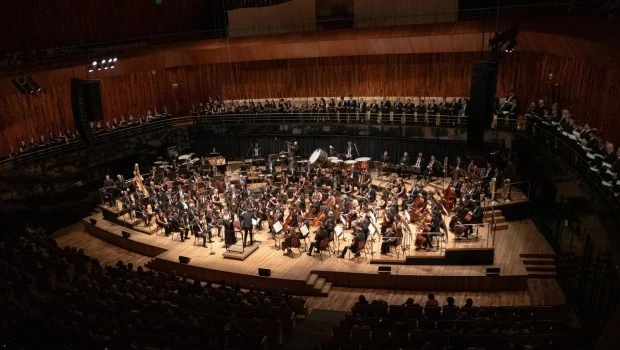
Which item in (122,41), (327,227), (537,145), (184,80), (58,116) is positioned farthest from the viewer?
(184,80)

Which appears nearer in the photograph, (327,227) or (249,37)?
(327,227)

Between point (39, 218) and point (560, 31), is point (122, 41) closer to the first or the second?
point (39, 218)

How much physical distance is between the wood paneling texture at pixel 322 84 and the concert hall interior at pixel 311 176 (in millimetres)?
71

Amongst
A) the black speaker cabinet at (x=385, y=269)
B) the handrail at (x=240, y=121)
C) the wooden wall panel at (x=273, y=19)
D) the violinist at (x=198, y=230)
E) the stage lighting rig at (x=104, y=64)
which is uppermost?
the wooden wall panel at (x=273, y=19)

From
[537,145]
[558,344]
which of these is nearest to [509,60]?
[537,145]

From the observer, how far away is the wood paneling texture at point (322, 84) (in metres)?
12.2

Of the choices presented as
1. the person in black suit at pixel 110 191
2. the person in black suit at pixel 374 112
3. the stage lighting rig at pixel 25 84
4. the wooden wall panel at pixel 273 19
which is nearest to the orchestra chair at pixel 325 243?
the person in black suit at pixel 374 112

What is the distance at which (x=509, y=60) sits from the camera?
15125 millimetres

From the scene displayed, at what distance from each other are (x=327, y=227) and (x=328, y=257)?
811 millimetres

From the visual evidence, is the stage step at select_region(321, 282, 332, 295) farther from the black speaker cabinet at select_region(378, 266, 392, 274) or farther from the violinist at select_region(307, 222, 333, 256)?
the black speaker cabinet at select_region(378, 266, 392, 274)

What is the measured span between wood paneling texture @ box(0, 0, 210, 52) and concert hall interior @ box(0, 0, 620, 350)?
76 millimetres

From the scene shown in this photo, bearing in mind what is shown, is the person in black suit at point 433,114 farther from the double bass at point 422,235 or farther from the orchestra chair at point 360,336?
the orchestra chair at point 360,336

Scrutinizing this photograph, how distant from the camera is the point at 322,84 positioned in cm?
1842

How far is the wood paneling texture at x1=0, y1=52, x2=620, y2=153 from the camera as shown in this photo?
40.1 feet
